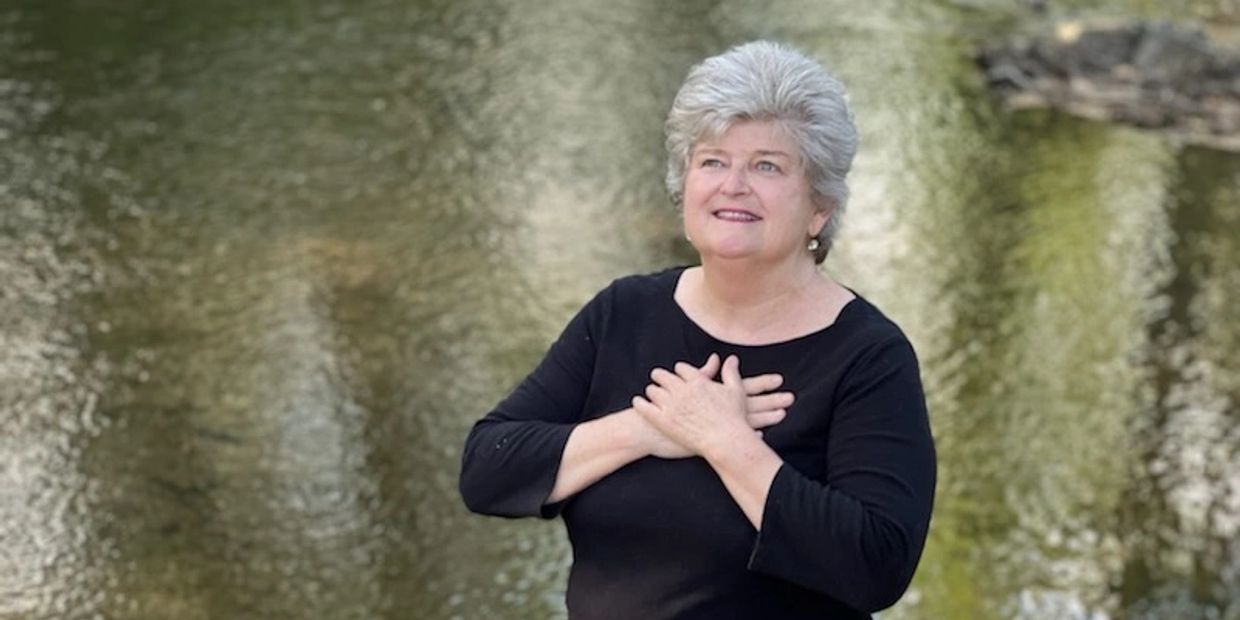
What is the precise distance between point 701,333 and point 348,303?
4.60 m

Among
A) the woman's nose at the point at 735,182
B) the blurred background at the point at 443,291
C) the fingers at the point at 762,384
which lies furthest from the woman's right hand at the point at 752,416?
the blurred background at the point at 443,291

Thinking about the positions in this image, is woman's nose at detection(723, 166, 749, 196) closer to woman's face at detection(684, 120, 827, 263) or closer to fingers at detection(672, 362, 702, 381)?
woman's face at detection(684, 120, 827, 263)

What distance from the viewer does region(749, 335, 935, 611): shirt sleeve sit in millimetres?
2254

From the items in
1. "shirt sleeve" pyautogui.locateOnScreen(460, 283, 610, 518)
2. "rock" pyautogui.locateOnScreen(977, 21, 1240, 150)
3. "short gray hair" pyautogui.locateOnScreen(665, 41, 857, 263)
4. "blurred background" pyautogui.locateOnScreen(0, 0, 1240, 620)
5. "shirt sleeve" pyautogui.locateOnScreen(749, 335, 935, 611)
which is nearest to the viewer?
"shirt sleeve" pyautogui.locateOnScreen(749, 335, 935, 611)

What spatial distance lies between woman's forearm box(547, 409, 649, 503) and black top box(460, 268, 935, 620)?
2 cm

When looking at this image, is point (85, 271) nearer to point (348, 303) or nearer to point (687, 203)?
point (348, 303)

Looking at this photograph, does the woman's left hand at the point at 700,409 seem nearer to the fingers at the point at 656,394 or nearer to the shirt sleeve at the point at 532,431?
the fingers at the point at 656,394

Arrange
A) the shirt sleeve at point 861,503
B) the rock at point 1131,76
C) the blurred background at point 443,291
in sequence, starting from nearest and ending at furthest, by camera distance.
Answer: the shirt sleeve at point 861,503 → the blurred background at point 443,291 → the rock at point 1131,76

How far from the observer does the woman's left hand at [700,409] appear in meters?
2.35

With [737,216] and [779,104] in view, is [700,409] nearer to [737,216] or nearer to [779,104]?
[737,216]

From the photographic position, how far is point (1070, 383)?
263 inches

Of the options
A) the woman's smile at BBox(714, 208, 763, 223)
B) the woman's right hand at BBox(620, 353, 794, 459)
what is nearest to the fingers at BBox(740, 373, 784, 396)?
the woman's right hand at BBox(620, 353, 794, 459)

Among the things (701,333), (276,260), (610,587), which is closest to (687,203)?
(701,333)

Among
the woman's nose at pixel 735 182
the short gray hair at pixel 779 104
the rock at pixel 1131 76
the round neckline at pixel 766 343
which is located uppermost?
the short gray hair at pixel 779 104
